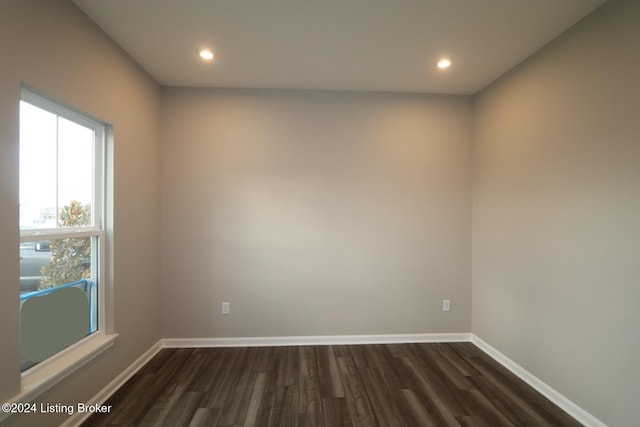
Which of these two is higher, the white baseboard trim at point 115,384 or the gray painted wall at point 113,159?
the gray painted wall at point 113,159

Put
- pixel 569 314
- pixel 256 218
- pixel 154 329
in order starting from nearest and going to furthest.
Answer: pixel 569 314
pixel 154 329
pixel 256 218

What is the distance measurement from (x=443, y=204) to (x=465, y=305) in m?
1.14

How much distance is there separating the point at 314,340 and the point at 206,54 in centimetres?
286

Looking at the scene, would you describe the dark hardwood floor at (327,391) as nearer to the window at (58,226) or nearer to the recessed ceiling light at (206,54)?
the window at (58,226)

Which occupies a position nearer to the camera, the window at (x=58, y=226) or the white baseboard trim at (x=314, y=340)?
the window at (x=58, y=226)

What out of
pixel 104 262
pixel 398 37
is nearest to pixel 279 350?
pixel 104 262

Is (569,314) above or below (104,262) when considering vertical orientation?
below

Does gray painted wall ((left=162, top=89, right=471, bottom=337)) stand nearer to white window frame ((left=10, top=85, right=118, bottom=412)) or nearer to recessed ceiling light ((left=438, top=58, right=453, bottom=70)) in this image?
recessed ceiling light ((left=438, top=58, right=453, bottom=70))

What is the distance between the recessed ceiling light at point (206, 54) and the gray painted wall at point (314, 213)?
54 centimetres

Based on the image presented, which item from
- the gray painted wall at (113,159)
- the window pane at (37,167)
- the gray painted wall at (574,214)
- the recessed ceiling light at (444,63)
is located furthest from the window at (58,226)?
the gray painted wall at (574,214)

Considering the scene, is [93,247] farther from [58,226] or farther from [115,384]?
[115,384]

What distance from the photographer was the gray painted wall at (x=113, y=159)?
1325mm

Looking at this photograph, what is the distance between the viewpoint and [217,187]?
284 cm

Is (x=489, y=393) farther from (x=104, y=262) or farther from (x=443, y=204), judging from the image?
(x=104, y=262)
